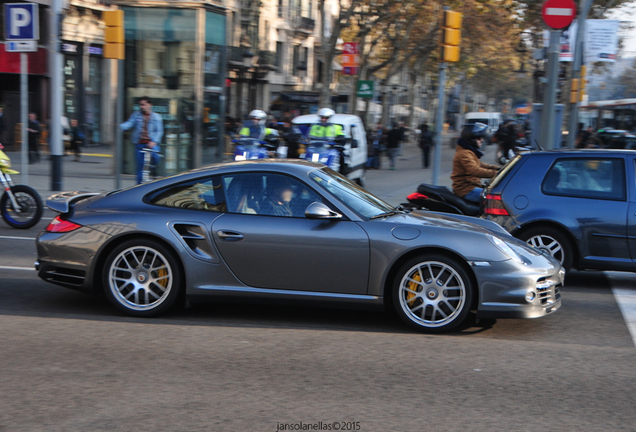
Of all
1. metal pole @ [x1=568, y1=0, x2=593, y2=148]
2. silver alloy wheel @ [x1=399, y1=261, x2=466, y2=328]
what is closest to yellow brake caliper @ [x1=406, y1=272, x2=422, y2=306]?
silver alloy wheel @ [x1=399, y1=261, x2=466, y2=328]

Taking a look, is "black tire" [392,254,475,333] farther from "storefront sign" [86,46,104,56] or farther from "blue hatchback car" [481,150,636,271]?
"storefront sign" [86,46,104,56]

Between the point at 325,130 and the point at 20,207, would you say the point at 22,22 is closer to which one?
the point at 20,207

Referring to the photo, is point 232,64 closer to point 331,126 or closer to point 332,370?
point 331,126

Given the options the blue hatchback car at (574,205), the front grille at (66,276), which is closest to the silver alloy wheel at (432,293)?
the front grille at (66,276)

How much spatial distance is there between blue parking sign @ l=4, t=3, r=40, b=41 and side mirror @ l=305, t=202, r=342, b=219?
9.45 meters

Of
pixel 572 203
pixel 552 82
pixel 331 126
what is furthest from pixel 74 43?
pixel 572 203

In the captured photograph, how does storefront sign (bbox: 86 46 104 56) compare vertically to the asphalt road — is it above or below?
above

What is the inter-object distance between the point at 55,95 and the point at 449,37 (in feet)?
25.9

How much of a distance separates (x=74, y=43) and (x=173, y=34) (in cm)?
1728

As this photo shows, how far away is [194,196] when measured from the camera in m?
6.00

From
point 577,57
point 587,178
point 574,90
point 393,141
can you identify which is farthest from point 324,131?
point 393,141

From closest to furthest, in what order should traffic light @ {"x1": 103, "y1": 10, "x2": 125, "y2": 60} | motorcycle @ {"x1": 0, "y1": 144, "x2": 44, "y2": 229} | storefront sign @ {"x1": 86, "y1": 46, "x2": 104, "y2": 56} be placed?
motorcycle @ {"x1": 0, "y1": 144, "x2": 44, "y2": 229} → traffic light @ {"x1": 103, "y1": 10, "x2": 125, "y2": 60} → storefront sign @ {"x1": 86, "y1": 46, "x2": 104, "y2": 56}

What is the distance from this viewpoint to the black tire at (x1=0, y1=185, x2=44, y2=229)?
1102 centimetres

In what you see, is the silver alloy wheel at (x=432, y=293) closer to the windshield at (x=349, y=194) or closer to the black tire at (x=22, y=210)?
the windshield at (x=349, y=194)
